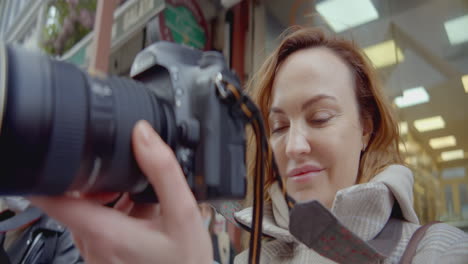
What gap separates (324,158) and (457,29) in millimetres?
1004

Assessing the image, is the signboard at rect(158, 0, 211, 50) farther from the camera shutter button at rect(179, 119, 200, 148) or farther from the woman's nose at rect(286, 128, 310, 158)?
the camera shutter button at rect(179, 119, 200, 148)

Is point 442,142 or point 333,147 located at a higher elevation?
point 333,147

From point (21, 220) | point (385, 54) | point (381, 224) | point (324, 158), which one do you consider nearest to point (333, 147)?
point (324, 158)

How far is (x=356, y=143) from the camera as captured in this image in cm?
62

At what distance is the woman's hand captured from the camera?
0.31m

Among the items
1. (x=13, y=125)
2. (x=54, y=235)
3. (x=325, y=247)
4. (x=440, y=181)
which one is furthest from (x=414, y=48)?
(x=13, y=125)

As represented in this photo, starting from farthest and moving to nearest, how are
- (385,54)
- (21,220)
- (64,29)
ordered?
(64,29) < (385,54) < (21,220)

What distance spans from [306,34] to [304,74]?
0.13 m

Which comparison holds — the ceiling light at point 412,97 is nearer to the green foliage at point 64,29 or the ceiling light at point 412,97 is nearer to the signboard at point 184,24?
the signboard at point 184,24

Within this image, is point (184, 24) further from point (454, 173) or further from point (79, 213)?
point (79, 213)

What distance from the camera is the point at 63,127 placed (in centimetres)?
30

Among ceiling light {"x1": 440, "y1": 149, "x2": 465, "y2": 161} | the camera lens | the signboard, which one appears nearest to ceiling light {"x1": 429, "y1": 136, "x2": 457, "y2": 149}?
ceiling light {"x1": 440, "y1": 149, "x2": 465, "y2": 161}

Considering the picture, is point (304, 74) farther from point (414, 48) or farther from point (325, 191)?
point (414, 48)

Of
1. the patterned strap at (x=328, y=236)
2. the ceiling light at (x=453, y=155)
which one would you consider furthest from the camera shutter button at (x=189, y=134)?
the ceiling light at (x=453, y=155)
